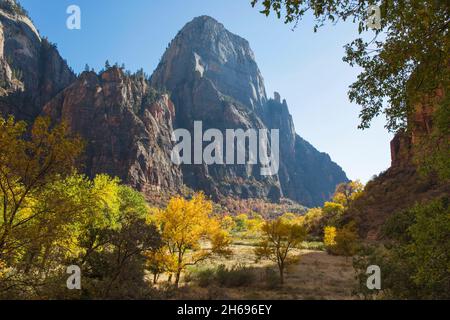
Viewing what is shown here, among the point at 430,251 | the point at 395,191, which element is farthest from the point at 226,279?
the point at 395,191

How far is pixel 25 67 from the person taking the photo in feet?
478

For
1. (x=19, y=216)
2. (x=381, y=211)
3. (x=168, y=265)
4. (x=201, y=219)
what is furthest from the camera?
(x=381, y=211)

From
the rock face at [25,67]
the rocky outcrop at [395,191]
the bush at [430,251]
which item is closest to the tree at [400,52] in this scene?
the bush at [430,251]

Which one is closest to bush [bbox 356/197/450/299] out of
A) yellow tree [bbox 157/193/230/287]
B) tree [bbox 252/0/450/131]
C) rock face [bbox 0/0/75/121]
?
tree [bbox 252/0/450/131]

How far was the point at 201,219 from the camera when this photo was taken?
23516 mm

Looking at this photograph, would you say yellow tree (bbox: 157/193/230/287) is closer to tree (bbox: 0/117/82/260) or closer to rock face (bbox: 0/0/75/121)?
tree (bbox: 0/117/82/260)

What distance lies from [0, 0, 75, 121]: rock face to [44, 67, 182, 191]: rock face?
12.4 m

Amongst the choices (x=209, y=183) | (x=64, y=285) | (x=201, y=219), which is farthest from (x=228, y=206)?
(x=64, y=285)

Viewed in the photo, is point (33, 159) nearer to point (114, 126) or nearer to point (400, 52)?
point (400, 52)

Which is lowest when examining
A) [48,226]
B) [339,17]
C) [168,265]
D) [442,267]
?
[168,265]

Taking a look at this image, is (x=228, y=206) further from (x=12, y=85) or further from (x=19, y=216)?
(x=19, y=216)

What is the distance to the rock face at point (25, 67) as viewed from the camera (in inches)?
5002

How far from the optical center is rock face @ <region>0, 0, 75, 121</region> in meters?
127
